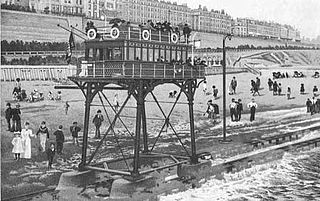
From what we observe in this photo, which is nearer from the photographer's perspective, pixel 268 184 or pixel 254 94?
pixel 268 184

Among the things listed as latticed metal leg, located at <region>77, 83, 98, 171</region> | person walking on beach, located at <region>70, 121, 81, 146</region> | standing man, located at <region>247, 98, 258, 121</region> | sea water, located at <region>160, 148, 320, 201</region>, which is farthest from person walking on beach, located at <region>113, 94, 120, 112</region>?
standing man, located at <region>247, 98, 258, 121</region>

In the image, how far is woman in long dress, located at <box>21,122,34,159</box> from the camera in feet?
18.8

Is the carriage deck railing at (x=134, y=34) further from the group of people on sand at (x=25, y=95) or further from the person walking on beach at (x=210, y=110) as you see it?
the person walking on beach at (x=210, y=110)

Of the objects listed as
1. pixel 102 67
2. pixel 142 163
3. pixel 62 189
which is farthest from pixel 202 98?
pixel 62 189

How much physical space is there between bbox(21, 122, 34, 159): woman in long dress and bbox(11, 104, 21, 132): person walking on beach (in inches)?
3.0

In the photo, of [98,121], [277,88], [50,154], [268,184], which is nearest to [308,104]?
[277,88]

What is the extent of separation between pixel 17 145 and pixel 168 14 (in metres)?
3.09

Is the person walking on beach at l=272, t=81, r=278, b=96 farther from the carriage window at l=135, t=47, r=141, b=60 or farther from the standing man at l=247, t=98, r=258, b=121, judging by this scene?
the carriage window at l=135, t=47, r=141, b=60

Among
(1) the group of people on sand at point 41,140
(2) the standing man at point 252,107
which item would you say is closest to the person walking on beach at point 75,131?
(1) the group of people on sand at point 41,140

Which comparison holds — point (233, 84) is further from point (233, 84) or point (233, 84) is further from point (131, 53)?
point (131, 53)

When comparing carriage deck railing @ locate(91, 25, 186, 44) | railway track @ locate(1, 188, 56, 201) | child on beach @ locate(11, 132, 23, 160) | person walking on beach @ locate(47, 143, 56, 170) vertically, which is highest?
carriage deck railing @ locate(91, 25, 186, 44)

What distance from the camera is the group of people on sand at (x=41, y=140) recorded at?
18.5 ft

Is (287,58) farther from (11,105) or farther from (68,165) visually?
(11,105)

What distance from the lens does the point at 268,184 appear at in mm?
7719
